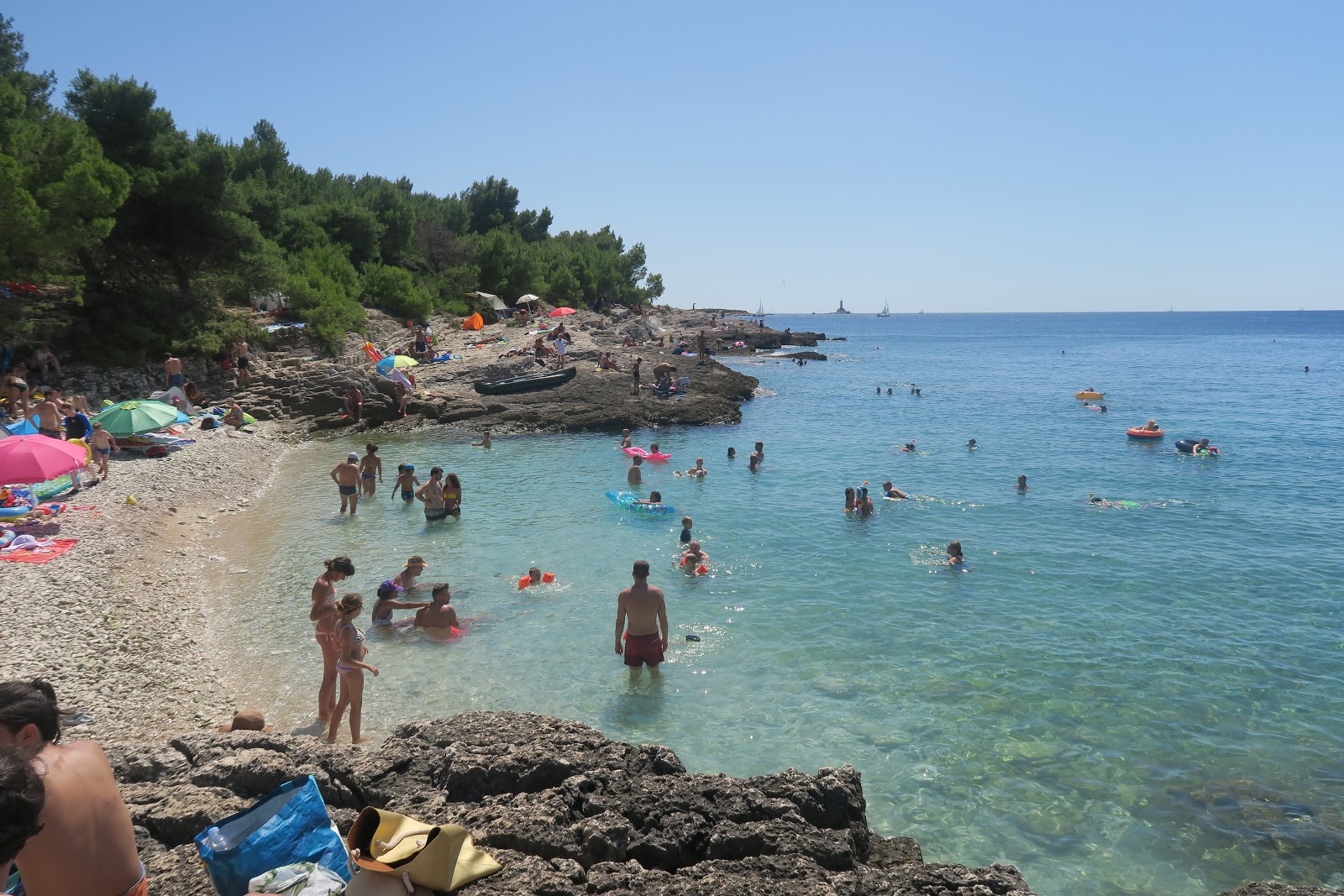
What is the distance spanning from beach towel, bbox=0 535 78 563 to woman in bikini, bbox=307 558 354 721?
538 cm

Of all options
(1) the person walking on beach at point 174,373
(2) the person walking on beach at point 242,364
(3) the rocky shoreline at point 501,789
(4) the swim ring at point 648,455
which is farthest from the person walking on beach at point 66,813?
(2) the person walking on beach at point 242,364

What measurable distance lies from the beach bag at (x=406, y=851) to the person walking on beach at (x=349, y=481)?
13.1 m

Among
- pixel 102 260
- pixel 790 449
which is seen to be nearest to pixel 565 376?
pixel 790 449

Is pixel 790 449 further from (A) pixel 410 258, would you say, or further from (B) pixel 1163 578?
(A) pixel 410 258

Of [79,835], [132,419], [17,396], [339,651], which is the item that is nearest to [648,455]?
[132,419]

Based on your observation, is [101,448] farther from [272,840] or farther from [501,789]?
[272,840]

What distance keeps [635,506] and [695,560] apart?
12.6 ft

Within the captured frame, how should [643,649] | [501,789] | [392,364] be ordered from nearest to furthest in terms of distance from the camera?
[501,789] → [643,649] → [392,364]

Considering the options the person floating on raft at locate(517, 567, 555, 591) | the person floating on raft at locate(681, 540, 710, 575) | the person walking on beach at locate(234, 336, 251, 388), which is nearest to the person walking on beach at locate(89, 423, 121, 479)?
the person floating on raft at locate(517, 567, 555, 591)

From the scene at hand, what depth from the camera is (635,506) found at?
17094 mm

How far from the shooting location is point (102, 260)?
80.9ft

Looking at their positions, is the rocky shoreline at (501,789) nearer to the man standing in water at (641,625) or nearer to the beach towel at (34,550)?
the beach towel at (34,550)

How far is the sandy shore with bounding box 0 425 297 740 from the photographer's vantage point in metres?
7.90

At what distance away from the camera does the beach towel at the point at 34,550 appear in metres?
10.7
